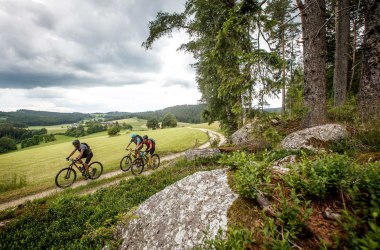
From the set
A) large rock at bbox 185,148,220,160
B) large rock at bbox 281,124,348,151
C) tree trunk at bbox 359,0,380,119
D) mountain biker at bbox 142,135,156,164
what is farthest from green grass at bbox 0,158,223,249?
tree trunk at bbox 359,0,380,119

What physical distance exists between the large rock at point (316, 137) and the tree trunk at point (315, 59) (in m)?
0.65

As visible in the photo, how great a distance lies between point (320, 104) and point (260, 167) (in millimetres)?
6128

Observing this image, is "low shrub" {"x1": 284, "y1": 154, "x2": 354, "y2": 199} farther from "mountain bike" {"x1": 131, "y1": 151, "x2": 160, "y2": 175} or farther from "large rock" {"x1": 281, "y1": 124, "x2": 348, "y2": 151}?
"mountain bike" {"x1": 131, "y1": 151, "x2": 160, "y2": 175}

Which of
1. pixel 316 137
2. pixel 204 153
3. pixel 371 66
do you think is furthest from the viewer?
pixel 204 153

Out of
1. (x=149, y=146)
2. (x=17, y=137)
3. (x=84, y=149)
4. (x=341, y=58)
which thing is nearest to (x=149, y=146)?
(x=149, y=146)

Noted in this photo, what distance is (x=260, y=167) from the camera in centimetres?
266

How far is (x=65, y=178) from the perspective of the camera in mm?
11031

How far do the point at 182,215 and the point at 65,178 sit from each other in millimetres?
11250

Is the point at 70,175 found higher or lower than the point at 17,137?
higher

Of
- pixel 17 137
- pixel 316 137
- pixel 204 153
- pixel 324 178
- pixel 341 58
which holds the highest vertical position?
pixel 341 58

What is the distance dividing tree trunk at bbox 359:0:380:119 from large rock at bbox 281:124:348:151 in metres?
0.88

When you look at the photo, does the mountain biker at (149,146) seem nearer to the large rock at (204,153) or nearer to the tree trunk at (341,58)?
the large rock at (204,153)

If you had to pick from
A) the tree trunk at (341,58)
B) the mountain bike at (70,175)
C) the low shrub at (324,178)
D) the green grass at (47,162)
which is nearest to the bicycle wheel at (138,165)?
the mountain bike at (70,175)

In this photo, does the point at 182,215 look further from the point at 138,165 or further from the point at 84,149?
the point at 84,149
